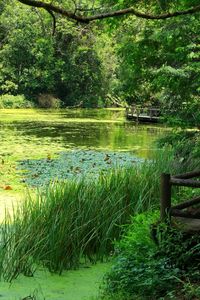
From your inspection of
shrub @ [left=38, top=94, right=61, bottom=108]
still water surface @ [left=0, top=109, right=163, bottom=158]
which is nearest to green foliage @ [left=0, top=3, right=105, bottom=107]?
shrub @ [left=38, top=94, right=61, bottom=108]

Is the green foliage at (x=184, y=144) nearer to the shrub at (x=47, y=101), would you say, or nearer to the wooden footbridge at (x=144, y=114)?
the wooden footbridge at (x=144, y=114)

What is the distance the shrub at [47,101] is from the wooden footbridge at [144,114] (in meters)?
13.5

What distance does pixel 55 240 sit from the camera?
17.4 ft

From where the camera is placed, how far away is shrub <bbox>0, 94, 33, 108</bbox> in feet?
132

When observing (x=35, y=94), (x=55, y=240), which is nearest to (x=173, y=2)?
(x=55, y=240)

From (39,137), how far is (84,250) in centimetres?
1368

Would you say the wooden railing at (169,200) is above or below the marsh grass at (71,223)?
above

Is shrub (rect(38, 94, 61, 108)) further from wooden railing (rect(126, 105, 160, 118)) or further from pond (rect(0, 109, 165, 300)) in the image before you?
pond (rect(0, 109, 165, 300))

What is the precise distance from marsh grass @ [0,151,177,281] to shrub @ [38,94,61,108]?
3845 centimetres

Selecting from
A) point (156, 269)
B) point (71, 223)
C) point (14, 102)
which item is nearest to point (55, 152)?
point (71, 223)

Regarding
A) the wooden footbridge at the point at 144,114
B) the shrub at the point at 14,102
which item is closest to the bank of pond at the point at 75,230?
the wooden footbridge at the point at 144,114

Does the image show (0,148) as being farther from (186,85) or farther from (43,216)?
(43,216)

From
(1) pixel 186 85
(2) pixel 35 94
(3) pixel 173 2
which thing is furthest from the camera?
(2) pixel 35 94

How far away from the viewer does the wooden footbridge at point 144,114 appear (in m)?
30.4
